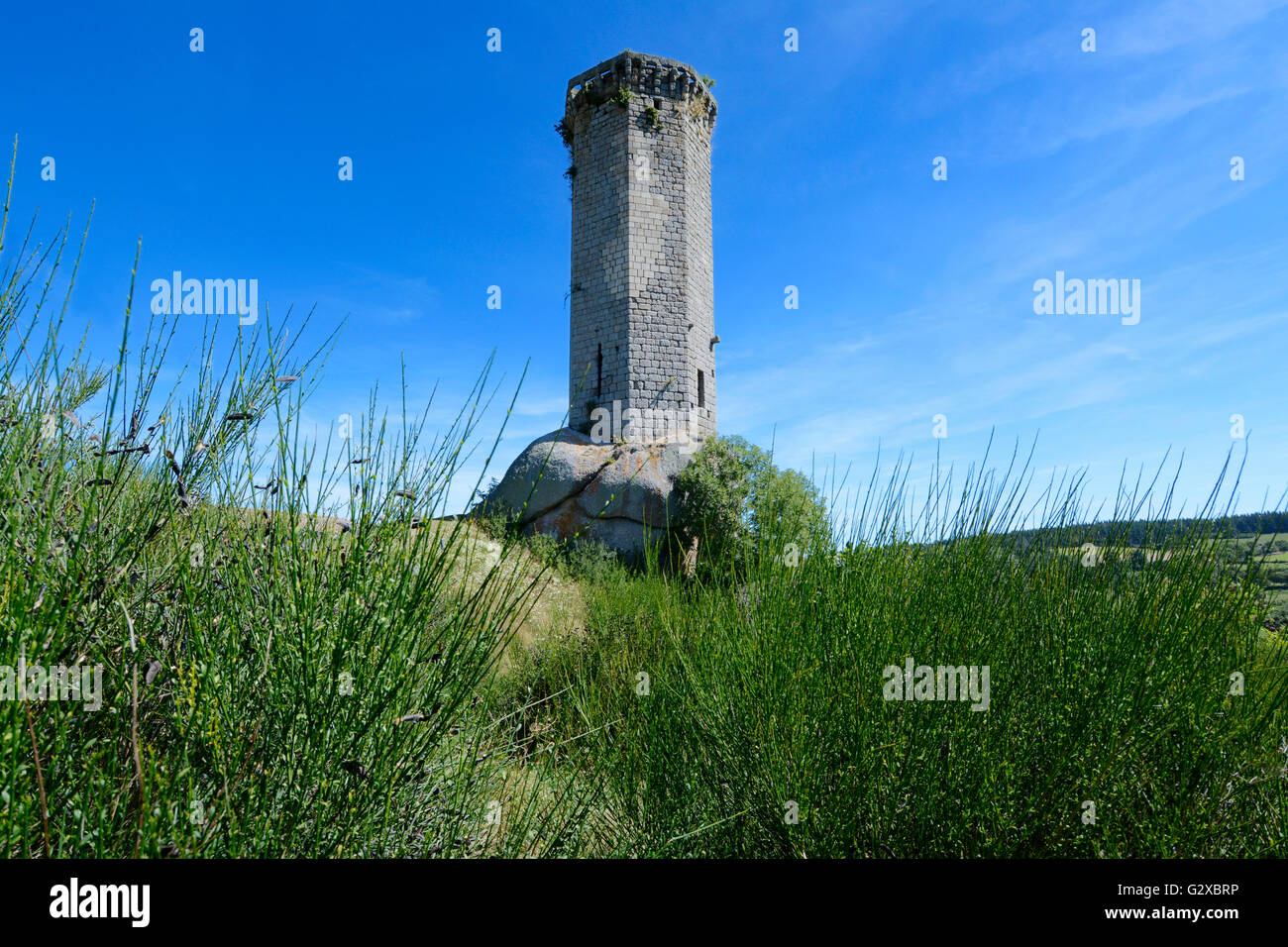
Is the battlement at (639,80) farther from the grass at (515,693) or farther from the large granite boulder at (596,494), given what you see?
the grass at (515,693)

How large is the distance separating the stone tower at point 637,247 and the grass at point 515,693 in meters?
14.0

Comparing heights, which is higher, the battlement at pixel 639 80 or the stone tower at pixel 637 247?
the battlement at pixel 639 80

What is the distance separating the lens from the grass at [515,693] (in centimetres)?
179

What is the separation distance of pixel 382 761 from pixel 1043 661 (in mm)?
2751

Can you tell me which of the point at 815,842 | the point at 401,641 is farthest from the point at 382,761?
the point at 815,842

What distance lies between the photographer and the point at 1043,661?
2.98 meters

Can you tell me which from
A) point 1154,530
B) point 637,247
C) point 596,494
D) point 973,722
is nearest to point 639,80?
point 637,247

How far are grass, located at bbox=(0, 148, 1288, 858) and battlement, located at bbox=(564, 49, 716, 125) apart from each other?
1779 centimetres

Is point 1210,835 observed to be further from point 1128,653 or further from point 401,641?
point 401,641

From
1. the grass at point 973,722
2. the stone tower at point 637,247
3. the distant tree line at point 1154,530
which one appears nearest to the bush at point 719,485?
the stone tower at point 637,247

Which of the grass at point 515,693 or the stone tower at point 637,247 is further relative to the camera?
the stone tower at point 637,247

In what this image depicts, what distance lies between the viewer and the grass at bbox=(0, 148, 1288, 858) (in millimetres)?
1785

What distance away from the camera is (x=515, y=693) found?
3.06 meters
